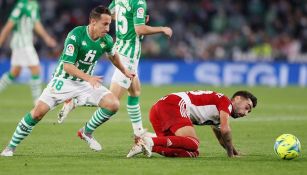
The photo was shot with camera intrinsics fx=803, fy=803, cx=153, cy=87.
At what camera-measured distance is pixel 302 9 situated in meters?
33.3

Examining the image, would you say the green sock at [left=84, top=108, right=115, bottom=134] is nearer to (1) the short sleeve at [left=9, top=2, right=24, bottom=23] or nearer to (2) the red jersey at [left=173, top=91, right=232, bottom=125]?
(2) the red jersey at [left=173, top=91, right=232, bottom=125]

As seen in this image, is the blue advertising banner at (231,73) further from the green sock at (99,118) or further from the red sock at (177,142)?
the red sock at (177,142)

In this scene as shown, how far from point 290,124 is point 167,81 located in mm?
14316

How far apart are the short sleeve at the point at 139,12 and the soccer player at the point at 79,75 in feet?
4.16

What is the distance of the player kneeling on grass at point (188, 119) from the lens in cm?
1057

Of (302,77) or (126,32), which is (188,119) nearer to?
(126,32)

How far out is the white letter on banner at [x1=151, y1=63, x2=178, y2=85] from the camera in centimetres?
3017

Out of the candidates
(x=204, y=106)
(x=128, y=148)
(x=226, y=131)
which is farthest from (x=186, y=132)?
(x=128, y=148)

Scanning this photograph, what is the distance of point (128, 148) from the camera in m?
12.2

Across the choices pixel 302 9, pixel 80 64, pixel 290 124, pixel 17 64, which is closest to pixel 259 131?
pixel 290 124

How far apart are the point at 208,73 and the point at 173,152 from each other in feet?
63.0

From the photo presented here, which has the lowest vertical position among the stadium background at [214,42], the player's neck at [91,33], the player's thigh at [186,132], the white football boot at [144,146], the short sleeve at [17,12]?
the stadium background at [214,42]

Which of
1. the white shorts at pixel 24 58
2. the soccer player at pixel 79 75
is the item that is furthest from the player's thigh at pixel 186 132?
the white shorts at pixel 24 58

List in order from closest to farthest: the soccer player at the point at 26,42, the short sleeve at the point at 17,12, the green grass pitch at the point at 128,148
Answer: the green grass pitch at the point at 128,148, the short sleeve at the point at 17,12, the soccer player at the point at 26,42
